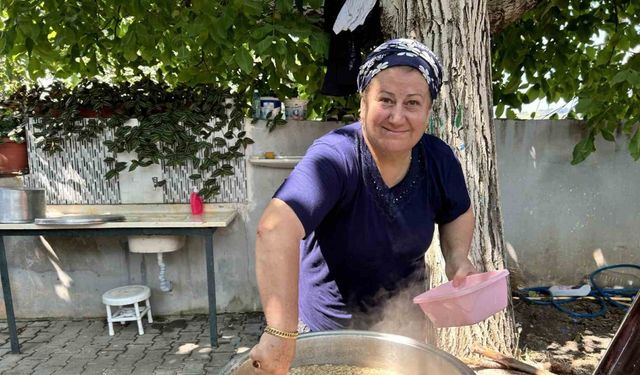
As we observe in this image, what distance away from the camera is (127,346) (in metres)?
3.91

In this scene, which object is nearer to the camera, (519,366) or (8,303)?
(519,366)

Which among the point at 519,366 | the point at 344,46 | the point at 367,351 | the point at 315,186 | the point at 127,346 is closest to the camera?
the point at 315,186

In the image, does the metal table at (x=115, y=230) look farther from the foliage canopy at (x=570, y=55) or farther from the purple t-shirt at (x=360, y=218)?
the foliage canopy at (x=570, y=55)

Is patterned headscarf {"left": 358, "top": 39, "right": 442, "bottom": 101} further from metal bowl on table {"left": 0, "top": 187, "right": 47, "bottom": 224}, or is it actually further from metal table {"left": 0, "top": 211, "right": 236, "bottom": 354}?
metal bowl on table {"left": 0, "top": 187, "right": 47, "bottom": 224}

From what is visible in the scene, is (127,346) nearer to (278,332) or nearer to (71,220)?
(71,220)

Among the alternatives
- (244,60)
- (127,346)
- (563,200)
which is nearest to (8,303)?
(127,346)

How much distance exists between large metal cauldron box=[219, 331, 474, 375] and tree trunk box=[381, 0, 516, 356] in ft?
4.11

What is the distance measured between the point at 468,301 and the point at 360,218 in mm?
413

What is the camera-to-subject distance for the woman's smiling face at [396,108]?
135 cm

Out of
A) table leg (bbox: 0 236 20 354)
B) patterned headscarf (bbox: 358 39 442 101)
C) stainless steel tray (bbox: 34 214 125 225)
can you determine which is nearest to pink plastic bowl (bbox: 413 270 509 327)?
patterned headscarf (bbox: 358 39 442 101)

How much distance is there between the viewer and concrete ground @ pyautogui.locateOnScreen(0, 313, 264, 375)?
3545 mm

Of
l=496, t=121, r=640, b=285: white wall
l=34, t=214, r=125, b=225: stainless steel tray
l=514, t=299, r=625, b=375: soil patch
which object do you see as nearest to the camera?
l=514, t=299, r=625, b=375: soil patch

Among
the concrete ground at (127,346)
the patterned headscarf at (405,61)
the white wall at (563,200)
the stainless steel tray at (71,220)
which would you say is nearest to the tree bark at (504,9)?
the white wall at (563,200)

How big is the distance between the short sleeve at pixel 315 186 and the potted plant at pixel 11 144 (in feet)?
12.5
